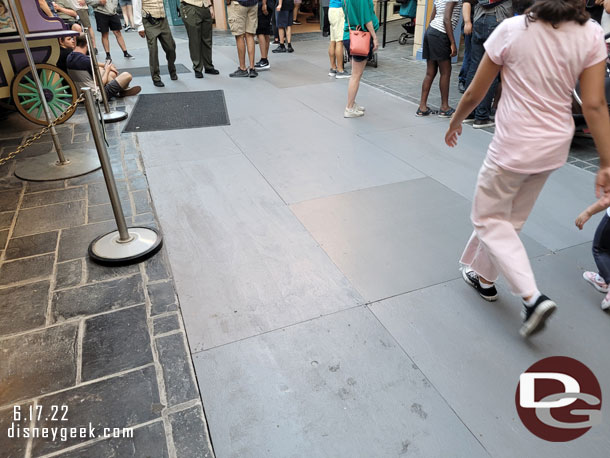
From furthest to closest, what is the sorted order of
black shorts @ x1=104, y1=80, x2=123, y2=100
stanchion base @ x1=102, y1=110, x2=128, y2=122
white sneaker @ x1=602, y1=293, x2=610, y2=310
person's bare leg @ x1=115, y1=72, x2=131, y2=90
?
1. person's bare leg @ x1=115, y1=72, x2=131, y2=90
2. black shorts @ x1=104, y1=80, x2=123, y2=100
3. stanchion base @ x1=102, y1=110, x2=128, y2=122
4. white sneaker @ x1=602, y1=293, x2=610, y2=310

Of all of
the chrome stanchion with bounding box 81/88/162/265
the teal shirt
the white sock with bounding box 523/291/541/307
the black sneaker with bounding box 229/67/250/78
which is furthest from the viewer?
the black sneaker with bounding box 229/67/250/78

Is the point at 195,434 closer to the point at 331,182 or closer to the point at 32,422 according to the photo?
the point at 32,422

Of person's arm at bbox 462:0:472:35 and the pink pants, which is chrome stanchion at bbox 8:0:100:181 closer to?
the pink pants

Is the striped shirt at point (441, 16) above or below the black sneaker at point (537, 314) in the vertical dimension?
above

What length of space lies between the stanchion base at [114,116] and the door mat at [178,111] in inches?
4.3

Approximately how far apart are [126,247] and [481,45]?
16.6 feet

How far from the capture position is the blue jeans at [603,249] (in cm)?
282

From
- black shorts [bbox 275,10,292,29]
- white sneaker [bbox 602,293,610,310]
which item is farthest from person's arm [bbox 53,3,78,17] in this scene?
white sneaker [bbox 602,293,610,310]

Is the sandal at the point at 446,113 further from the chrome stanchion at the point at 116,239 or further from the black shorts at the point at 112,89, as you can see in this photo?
the black shorts at the point at 112,89

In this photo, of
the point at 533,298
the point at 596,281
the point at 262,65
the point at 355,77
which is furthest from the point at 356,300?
the point at 262,65

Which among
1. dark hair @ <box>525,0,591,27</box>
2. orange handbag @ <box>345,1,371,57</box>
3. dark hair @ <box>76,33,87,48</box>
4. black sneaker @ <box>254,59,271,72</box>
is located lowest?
black sneaker @ <box>254,59,271,72</box>

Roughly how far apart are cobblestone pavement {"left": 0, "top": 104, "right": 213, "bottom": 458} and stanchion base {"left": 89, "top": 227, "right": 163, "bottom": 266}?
0.19ft

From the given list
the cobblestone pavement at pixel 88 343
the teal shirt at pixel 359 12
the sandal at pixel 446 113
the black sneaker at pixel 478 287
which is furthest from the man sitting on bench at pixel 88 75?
the black sneaker at pixel 478 287

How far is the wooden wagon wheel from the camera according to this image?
569cm
